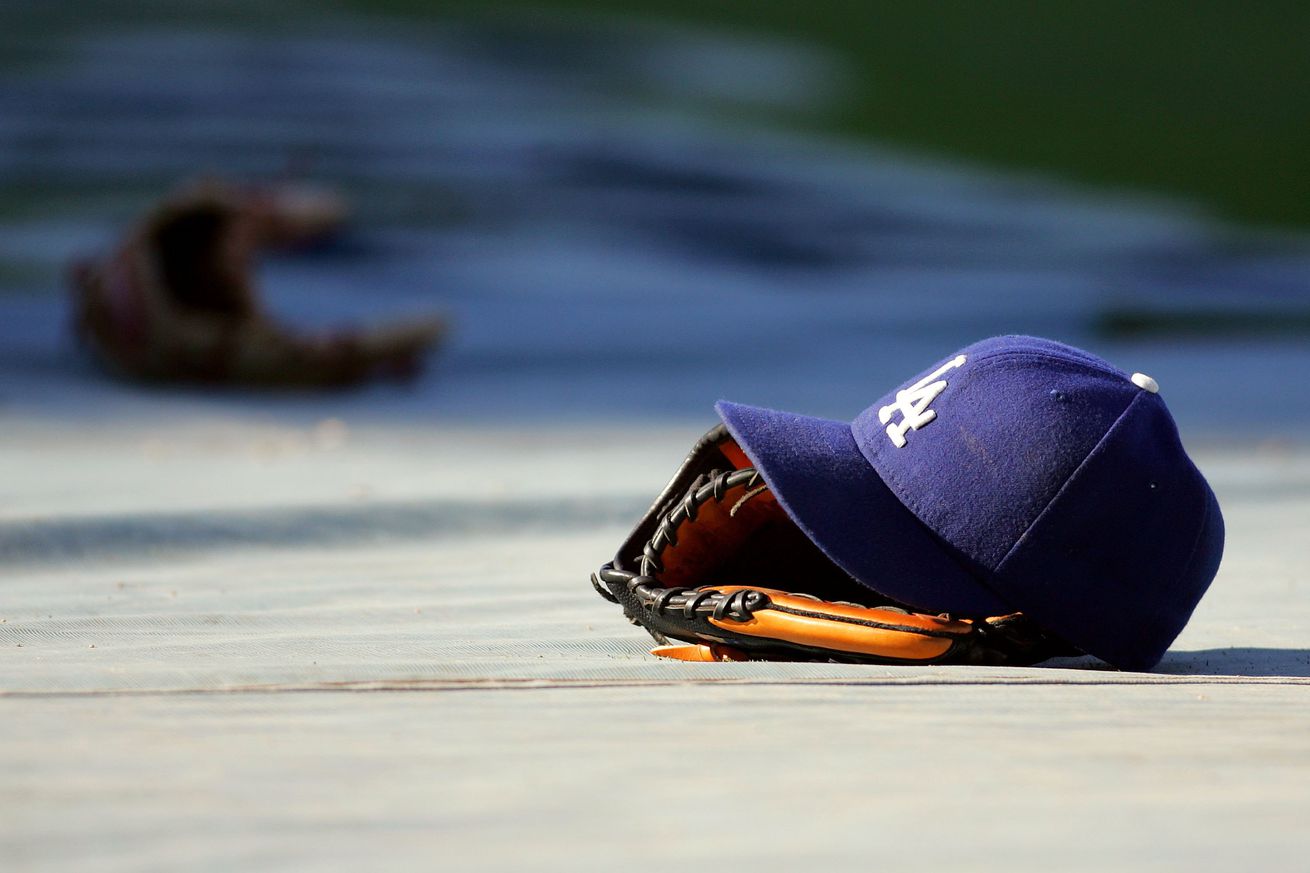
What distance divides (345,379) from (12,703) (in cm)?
363

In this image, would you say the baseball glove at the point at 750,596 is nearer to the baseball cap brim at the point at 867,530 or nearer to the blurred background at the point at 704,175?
the baseball cap brim at the point at 867,530

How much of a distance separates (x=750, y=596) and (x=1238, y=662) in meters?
0.44

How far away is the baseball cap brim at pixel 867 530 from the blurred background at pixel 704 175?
10.4ft

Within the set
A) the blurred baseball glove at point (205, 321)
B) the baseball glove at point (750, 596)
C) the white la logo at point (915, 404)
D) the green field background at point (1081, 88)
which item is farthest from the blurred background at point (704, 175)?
the white la logo at point (915, 404)

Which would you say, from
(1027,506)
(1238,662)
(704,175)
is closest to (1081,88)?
(704,175)

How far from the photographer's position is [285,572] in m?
1.85

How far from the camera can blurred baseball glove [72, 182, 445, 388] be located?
449cm

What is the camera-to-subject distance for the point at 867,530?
1.22m

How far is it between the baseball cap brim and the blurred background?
3.18 meters

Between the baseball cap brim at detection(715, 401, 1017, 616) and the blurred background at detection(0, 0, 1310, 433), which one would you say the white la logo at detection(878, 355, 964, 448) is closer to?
the baseball cap brim at detection(715, 401, 1017, 616)

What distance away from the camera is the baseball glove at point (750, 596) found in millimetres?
1230

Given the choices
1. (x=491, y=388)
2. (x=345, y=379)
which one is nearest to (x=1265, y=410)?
(x=491, y=388)

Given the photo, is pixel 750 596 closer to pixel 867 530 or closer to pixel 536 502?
pixel 867 530

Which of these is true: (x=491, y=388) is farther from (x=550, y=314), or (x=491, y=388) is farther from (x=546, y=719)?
(x=546, y=719)
